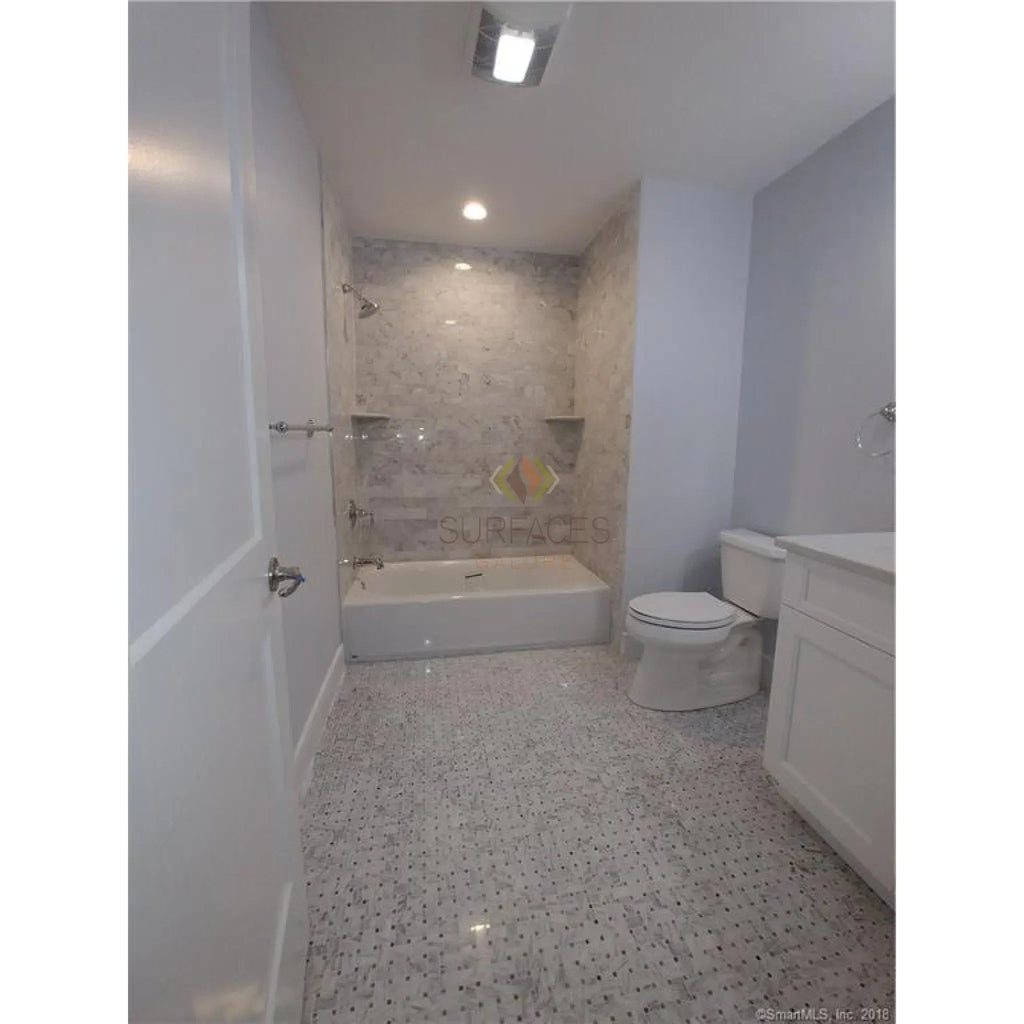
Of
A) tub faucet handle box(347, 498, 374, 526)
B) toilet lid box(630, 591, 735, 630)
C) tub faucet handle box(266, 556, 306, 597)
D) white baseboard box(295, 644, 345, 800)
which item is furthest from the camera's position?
tub faucet handle box(347, 498, 374, 526)

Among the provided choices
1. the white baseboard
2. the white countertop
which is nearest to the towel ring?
the white countertop

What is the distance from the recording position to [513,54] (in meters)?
1.51

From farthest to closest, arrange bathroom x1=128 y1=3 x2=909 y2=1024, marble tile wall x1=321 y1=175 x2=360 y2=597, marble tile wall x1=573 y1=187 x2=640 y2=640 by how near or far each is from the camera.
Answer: marble tile wall x1=573 y1=187 x2=640 y2=640 → marble tile wall x1=321 y1=175 x2=360 y2=597 → bathroom x1=128 y1=3 x2=909 y2=1024

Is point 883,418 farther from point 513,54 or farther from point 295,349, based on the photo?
point 295,349

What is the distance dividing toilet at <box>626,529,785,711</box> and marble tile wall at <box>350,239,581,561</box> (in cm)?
152

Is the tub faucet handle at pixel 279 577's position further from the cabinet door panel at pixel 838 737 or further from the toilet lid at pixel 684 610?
the toilet lid at pixel 684 610

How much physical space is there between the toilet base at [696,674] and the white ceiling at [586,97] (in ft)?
7.12

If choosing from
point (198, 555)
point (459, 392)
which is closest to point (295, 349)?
point (198, 555)

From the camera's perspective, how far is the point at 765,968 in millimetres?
1137

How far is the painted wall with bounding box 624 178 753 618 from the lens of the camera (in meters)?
2.43

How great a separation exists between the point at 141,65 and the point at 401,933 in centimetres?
170

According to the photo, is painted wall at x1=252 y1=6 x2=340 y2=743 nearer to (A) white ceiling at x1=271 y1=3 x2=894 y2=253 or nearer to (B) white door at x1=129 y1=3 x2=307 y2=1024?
(A) white ceiling at x1=271 y1=3 x2=894 y2=253
